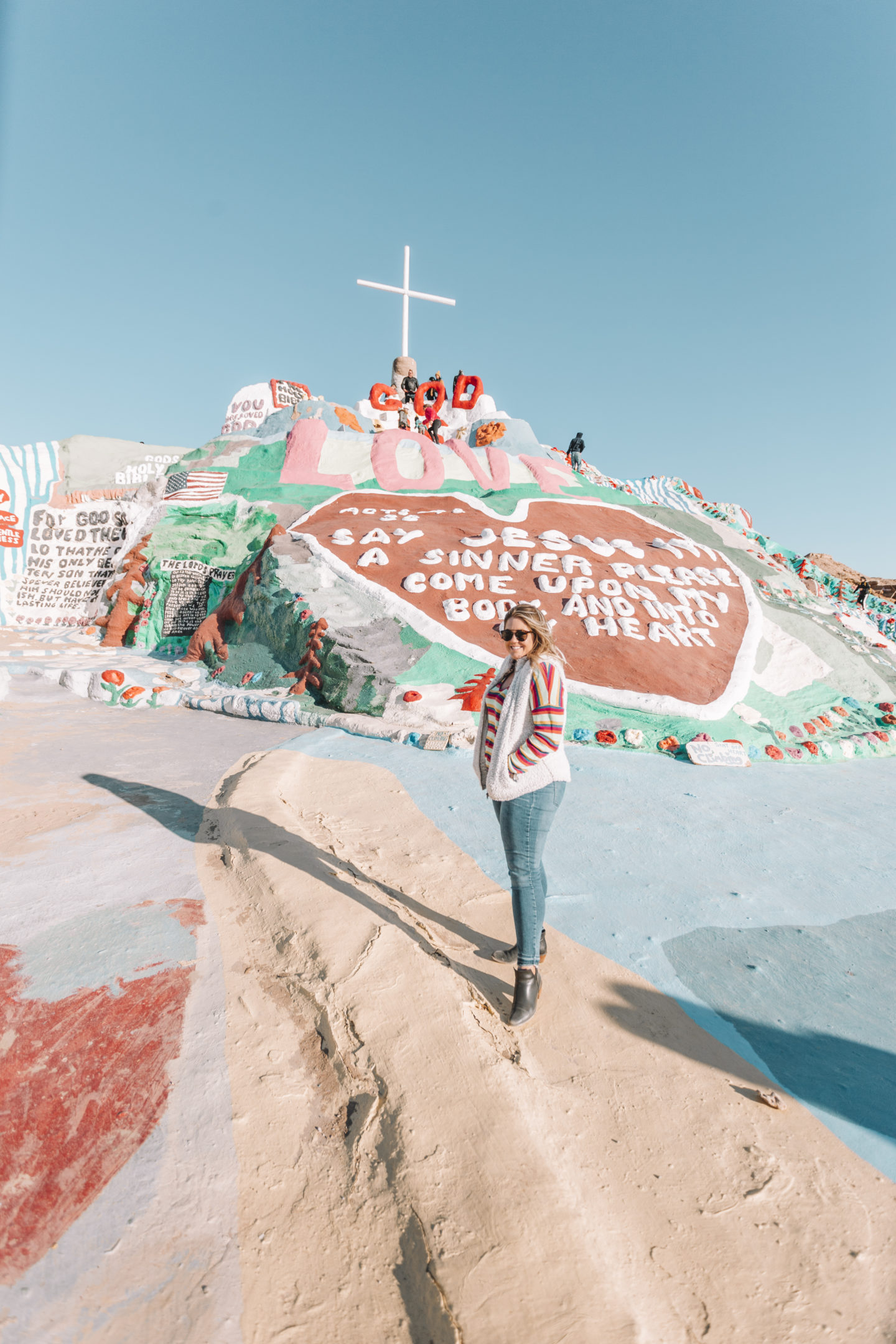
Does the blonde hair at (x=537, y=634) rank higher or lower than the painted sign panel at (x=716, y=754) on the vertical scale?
higher

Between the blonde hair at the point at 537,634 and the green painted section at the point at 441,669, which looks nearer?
the blonde hair at the point at 537,634

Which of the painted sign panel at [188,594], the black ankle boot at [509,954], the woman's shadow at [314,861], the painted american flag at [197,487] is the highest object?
the painted american flag at [197,487]

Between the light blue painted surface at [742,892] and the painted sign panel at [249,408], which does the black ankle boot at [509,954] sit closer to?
the light blue painted surface at [742,892]

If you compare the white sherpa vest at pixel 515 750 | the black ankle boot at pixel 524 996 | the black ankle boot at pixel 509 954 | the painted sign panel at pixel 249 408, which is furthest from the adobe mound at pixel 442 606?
the painted sign panel at pixel 249 408

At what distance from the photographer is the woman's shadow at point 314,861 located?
8.96 ft

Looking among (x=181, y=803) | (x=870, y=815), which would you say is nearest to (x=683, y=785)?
(x=870, y=815)

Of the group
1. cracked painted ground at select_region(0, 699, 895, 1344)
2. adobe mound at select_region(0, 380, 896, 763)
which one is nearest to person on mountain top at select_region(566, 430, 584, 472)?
adobe mound at select_region(0, 380, 896, 763)

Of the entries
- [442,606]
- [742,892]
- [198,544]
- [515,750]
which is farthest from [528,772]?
[198,544]

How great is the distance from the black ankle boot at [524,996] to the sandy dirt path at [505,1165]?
0.15 ft

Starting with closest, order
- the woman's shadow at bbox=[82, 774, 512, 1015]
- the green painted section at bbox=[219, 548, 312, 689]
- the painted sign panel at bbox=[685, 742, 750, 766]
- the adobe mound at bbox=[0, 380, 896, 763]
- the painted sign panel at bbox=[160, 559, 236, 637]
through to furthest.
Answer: the woman's shadow at bbox=[82, 774, 512, 1015], the painted sign panel at bbox=[685, 742, 750, 766], the adobe mound at bbox=[0, 380, 896, 763], the green painted section at bbox=[219, 548, 312, 689], the painted sign panel at bbox=[160, 559, 236, 637]

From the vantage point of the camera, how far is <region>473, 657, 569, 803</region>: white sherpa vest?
8.29 feet

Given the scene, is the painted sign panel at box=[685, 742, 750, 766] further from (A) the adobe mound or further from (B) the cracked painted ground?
(B) the cracked painted ground

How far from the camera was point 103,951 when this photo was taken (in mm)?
2627

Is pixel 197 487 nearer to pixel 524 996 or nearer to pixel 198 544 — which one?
pixel 198 544
